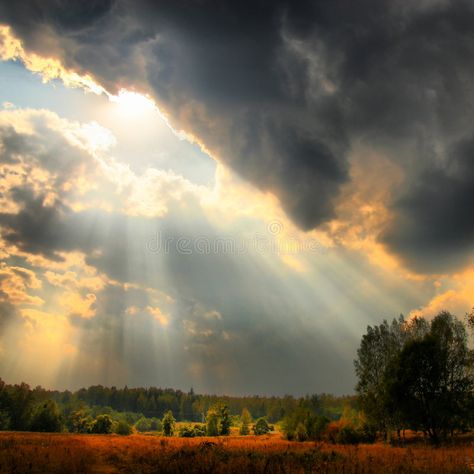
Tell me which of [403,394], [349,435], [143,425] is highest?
[403,394]

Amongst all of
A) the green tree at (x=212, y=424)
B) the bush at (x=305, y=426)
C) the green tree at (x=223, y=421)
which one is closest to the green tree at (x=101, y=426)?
the green tree at (x=212, y=424)

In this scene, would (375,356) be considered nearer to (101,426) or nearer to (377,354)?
(377,354)

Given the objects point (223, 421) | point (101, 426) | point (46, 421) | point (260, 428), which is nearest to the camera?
point (101, 426)

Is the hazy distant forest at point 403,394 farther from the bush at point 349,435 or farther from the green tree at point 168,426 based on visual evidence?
the green tree at point 168,426

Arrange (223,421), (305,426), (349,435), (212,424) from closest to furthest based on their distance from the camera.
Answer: (349,435)
(305,426)
(212,424)
(223,421)

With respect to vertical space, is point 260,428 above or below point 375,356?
below

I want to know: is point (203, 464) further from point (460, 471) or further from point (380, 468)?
point (460, 471)

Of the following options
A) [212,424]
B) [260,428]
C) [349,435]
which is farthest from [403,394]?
[260,428]

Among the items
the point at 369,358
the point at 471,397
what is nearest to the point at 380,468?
the point at 471,397

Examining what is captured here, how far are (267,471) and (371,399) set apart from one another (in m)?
45.3

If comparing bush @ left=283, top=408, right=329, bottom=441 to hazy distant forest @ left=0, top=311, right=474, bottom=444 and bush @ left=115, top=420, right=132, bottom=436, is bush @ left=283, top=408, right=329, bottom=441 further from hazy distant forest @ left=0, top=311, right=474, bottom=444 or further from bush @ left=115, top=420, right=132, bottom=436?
bush @ left=115, top=420, right=132, bottom=436

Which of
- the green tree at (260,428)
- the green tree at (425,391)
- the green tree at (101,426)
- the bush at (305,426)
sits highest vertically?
the green tree at (425,391)

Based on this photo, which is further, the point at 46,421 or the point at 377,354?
the point at 46,421

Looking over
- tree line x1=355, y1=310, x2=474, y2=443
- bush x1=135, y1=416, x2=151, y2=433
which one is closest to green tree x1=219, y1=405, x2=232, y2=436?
tree line x1=355, y1=310, x2=474, y2=443
